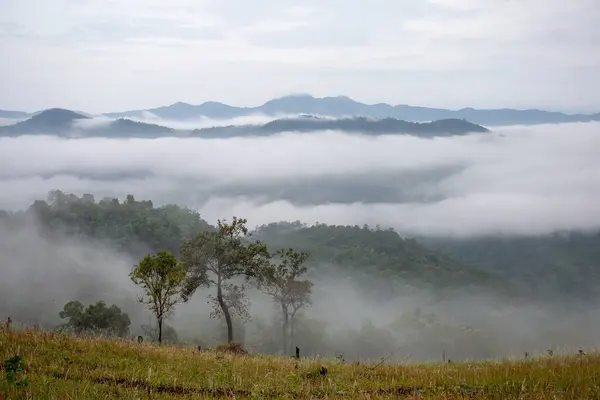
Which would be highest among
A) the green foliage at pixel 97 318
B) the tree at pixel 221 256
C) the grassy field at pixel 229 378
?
the grassy field at pixel 229 378

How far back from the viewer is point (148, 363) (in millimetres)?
14797

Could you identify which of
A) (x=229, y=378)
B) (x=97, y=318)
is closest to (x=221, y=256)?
(x=97, y=318)

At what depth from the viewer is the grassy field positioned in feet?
35.5

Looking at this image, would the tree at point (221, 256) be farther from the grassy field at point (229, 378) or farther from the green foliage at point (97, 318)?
the grassy field at point (229, 378)

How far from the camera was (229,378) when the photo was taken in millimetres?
13156

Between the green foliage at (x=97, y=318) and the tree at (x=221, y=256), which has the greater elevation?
the tree at (x=221, y=256)

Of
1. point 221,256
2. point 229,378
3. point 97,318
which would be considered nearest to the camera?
point 229,378

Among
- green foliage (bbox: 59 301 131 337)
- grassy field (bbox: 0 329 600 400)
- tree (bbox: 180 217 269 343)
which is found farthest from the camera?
green foliage (bbox: 59 301 131 337)

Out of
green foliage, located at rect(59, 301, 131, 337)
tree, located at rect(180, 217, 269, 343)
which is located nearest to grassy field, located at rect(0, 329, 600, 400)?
tree, located at rect(180, 217, 269, 343)

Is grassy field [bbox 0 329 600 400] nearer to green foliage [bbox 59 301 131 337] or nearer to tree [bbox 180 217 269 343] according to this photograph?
tree [bbox 180 217 269 343]

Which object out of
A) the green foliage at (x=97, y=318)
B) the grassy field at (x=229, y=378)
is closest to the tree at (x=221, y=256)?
the green foliage at (x=97, y=318)

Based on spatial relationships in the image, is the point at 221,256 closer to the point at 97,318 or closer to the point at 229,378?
the point at 97,318

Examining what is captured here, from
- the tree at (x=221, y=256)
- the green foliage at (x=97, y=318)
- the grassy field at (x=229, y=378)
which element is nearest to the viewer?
the grassy field at (x=229, y=378)

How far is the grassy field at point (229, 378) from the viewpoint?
35.5 feet
